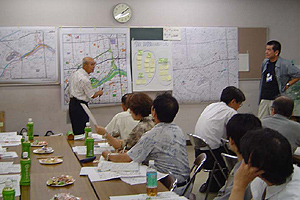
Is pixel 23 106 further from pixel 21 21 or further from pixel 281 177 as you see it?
pixel 281 177

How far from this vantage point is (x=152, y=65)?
7148 millimetres

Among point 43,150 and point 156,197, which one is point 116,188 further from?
point 43,150

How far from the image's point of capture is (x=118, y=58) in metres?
7.01

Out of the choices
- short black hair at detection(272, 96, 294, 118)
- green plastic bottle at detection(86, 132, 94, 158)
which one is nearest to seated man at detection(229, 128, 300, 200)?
green plastic bottle at detection(86, 132, 94, 158)

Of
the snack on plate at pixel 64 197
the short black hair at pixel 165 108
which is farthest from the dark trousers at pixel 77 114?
the snack on plate at pixel 64 197

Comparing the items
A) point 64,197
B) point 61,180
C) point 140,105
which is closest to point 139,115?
point 140,105

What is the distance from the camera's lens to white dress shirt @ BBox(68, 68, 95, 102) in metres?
6.29

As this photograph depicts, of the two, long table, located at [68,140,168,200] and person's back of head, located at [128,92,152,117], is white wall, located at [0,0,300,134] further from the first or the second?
long table, located at [68,140,168,200]

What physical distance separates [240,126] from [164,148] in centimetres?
79

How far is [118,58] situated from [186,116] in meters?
1.64

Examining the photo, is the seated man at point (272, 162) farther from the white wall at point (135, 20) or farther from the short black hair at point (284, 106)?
the white wall at point (135, 20)

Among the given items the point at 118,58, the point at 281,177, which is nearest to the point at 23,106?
the point at 118,58

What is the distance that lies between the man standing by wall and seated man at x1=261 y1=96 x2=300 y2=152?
2.40 meters

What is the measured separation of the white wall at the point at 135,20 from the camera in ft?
22.0
